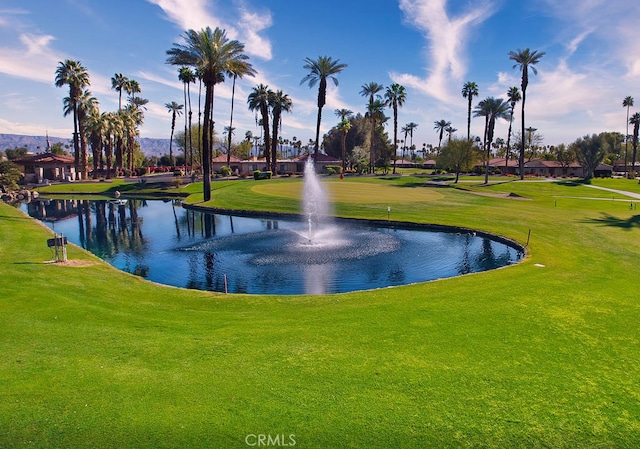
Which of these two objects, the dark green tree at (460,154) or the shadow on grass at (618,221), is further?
the dark green tree at (460,154)

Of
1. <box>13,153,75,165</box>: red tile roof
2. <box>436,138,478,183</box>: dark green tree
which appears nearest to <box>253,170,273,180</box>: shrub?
<box>436,138,478,183</box>: dark green tree

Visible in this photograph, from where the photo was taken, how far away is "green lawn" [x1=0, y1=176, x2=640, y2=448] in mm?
7344

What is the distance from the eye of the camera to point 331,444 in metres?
7.01

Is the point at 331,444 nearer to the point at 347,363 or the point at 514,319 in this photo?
the point at 347,363

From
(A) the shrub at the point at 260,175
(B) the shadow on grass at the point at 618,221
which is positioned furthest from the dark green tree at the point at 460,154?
(B) the shadow on grass at the point at 618,221

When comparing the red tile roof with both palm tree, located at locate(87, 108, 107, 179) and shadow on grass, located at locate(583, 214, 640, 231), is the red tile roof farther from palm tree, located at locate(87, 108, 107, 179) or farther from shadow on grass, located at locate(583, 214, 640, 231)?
shadow on grass, located at locate(583, 214, 640, 231)

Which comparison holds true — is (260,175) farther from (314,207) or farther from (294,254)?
(294,254)

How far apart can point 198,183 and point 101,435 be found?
70225mm

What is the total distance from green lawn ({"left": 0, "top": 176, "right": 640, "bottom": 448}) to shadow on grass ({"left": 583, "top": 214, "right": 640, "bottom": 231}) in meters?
18.5

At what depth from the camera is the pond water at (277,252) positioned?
72.4 ft

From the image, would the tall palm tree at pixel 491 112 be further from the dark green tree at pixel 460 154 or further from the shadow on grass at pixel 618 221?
the shadow on grass at pixel 618 221

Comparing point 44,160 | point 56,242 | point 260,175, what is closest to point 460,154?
point 260,175

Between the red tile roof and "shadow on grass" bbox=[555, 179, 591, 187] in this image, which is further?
the red tile roof

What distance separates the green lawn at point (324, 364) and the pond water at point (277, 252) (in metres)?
4.36
